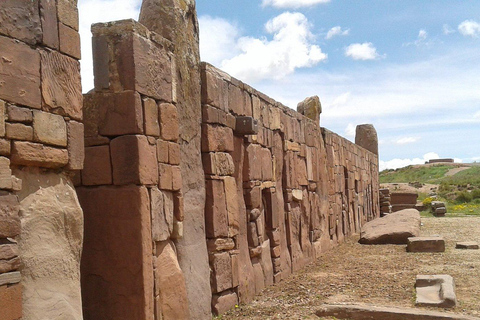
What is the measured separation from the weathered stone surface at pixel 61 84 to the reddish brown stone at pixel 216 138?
238cm

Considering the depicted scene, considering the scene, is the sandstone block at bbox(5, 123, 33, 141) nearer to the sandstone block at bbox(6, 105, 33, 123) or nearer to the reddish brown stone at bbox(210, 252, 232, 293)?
the sandstone block at bbox(6, 105, 33, 123)

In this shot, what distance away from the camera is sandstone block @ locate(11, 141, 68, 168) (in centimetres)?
329

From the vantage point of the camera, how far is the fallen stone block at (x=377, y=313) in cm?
569

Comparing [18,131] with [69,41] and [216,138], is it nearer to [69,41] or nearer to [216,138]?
[69,41]

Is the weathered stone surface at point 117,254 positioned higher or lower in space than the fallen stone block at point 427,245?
higher

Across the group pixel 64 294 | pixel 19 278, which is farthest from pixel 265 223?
pixel 19 278

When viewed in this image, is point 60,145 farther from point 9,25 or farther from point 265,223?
point 265,223

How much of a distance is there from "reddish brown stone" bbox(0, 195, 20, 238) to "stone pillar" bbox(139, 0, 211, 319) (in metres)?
2.33

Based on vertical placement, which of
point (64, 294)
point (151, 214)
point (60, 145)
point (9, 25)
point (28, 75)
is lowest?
point (64, 294)

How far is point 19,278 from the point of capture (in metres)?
3.21

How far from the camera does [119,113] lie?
4.66 m

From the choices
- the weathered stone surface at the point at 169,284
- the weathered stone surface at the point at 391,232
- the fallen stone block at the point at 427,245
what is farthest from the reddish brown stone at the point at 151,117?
the weathered stone surface at the point at 391,232

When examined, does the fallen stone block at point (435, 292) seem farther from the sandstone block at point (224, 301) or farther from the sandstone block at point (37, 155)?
the sandstone block at point (37, 155)

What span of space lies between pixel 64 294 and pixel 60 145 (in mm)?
1014
